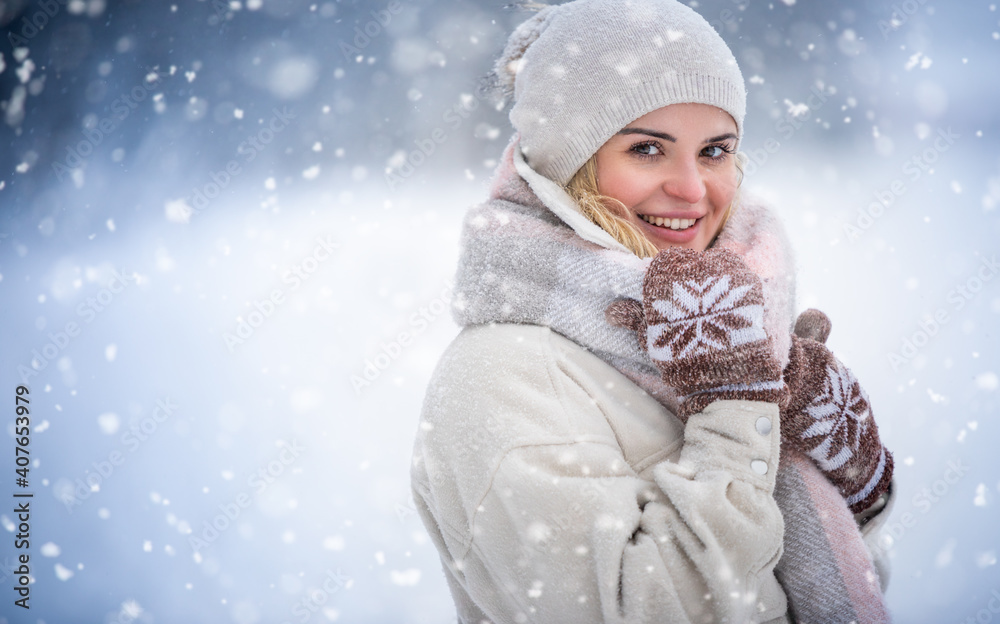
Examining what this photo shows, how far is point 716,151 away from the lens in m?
1.14

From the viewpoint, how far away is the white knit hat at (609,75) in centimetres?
106

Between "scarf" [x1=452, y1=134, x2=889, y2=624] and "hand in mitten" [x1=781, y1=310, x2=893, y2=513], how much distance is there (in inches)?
1.3

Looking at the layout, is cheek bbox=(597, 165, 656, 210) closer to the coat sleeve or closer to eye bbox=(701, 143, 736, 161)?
eye bbox=(701, 143, 736, 161)

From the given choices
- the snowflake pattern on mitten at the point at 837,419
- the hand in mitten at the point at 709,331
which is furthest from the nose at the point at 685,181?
the snowflake pattern on mitten at the point at 837,419

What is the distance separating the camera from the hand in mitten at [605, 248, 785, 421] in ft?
2.61

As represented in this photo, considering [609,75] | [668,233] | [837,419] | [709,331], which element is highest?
[609,75]

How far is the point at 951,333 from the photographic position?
2.38 metres

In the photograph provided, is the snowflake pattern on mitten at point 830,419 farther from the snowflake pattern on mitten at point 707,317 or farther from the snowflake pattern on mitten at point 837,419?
the snowflake pattern on mitten at point 707,317

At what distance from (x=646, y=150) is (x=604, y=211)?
0.46 feet

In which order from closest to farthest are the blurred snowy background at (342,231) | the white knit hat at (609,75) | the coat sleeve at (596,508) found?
1. the coat sleeve at (596,508)
2. the white knit hat at (609,75)
3. the blurred snowy background at (342,231)

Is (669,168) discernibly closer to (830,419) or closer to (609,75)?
(609,75)

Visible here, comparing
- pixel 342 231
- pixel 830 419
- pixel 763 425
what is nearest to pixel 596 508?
pixel 763 425

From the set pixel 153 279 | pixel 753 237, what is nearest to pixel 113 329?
pixel 153 279

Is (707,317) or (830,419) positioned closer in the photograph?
(707,317)
